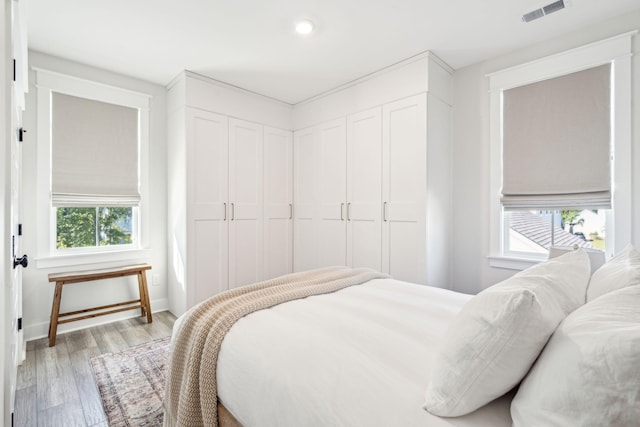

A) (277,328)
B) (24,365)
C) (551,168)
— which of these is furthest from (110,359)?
(551,168)

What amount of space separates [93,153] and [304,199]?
7.79ft

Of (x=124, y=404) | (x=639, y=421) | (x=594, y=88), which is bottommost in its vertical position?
(x=124, y=404)

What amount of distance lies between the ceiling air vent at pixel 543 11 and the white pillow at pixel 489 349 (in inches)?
95.6

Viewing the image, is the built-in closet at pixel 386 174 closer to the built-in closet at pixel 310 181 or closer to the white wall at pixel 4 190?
the built-in closet at pixel 310 181

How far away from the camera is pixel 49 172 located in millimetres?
2986

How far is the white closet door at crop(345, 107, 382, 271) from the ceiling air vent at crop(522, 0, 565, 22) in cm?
138

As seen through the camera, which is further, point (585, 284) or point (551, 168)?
point (551, 168)

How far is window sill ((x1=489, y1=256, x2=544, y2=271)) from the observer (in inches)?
110

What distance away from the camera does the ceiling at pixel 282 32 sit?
2271 millimetres

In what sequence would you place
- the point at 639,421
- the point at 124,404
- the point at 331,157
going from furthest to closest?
1. the point at 331,157
2. the point at 124,404
3. the point at 639,421

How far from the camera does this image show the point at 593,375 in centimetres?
61

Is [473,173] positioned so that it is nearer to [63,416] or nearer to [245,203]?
[245,203]

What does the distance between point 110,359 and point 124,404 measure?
73cm

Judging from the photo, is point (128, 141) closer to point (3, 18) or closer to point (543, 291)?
point (3, 18)
